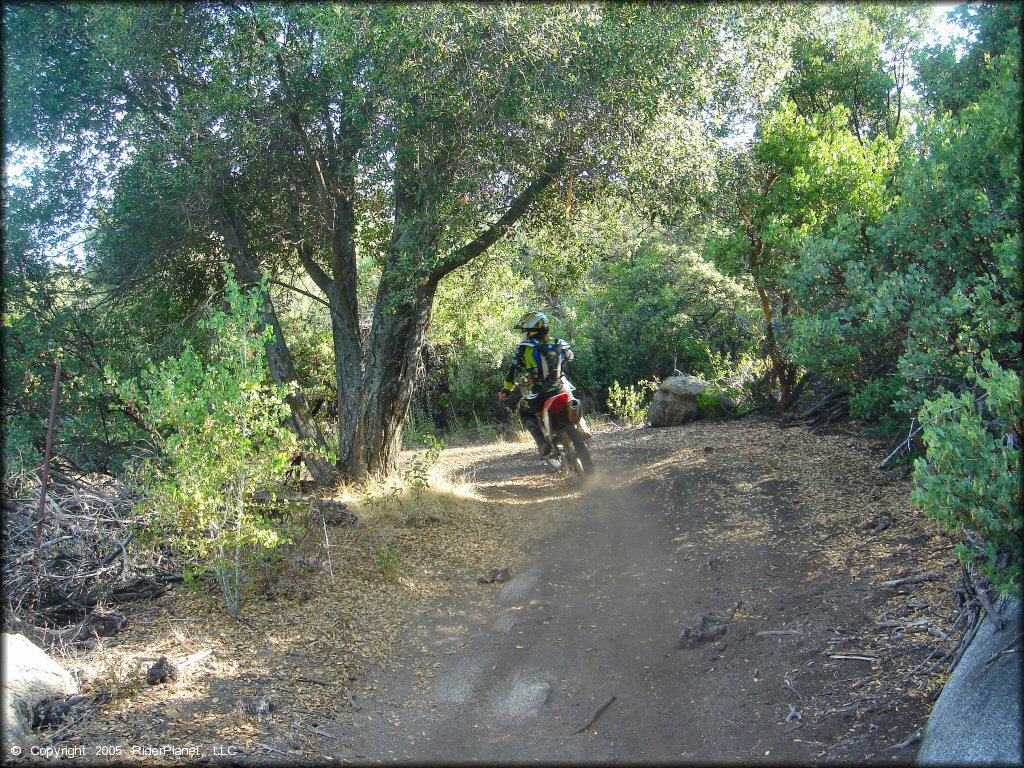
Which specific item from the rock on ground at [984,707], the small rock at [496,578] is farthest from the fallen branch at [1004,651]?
the small rock at [496,578]

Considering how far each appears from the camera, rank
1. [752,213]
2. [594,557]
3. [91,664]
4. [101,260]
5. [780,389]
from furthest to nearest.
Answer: [780,389], [752,213], [101,260], [594,557], [91,664]

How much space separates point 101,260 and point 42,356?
196cm

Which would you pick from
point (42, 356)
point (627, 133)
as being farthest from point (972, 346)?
point (42, 356)

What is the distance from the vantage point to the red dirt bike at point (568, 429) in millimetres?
9008

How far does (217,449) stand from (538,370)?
4.61 meters

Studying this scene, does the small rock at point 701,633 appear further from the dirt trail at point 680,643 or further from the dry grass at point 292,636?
the dry grass at point 292,636

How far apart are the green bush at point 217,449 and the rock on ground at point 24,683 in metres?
1.40

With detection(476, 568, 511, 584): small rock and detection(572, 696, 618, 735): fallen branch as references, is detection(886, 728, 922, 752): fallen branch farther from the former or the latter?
detection(476, 568, 511, 584): small rock

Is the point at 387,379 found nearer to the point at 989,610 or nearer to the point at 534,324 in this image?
the point at 534,324

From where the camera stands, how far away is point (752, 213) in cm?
977

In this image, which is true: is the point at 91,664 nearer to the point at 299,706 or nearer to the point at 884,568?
the point at 299,706

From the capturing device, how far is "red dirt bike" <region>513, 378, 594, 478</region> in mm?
9008

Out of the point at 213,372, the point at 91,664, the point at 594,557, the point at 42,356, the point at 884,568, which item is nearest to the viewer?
the point at 91,664

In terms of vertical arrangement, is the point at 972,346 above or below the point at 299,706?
above
